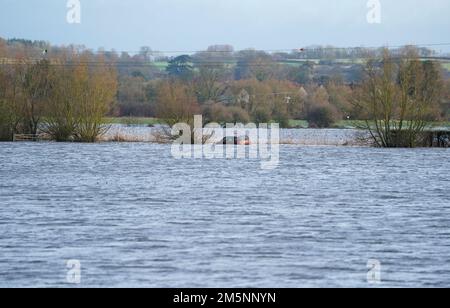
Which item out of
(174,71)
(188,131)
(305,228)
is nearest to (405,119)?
(188,131)

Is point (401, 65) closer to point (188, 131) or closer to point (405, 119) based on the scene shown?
point (405, 119)

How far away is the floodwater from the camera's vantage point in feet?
62.5

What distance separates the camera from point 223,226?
25938 mm

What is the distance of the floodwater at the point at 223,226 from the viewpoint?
62.5 feet

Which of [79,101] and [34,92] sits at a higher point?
[34,92]

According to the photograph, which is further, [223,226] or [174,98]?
[174,98]

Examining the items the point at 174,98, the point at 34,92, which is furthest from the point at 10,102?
the point at 174,98

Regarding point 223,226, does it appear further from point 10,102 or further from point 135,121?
point 135,121

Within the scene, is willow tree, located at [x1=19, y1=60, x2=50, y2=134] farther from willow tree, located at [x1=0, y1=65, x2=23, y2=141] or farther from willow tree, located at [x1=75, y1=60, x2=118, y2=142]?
willow tree, located at [x1=75, y1=60, x2=118, y2=142]

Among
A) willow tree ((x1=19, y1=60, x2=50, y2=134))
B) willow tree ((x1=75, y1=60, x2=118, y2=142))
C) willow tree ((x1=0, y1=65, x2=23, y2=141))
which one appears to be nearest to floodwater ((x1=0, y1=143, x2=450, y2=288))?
willow tree ((x1=75, y1=60, x2=118, y2=142))

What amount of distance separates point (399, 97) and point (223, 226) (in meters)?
46.1

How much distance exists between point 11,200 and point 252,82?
8770 cm

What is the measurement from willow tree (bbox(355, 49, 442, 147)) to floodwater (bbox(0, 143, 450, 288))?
61.3 feet

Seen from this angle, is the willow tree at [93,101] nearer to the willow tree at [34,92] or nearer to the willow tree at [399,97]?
the willow tree at [34,92]
